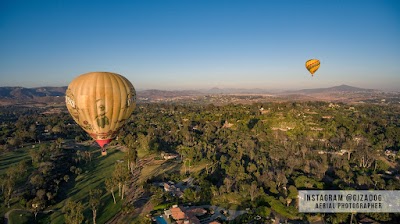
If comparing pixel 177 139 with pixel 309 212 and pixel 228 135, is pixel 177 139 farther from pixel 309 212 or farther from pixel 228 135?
pixel 309 212

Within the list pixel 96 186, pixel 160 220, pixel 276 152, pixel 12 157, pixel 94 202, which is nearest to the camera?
pixel 160 220

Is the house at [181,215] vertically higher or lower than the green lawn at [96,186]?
higher

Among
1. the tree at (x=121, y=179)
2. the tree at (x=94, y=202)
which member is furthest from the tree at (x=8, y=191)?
the tree at (x=121, y=179)

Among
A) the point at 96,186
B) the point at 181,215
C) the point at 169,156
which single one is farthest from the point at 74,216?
the point at 169,156

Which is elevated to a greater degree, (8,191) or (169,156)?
(8,191)

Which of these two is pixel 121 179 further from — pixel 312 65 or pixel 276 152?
pixel 312 65

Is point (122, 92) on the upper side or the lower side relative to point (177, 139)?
upper

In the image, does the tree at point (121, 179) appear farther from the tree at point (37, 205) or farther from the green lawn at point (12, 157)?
the green lawn at point (12, 157)

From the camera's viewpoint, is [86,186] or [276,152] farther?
[276,152]

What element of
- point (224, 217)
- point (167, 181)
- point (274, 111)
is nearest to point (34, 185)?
point (167, 181)
